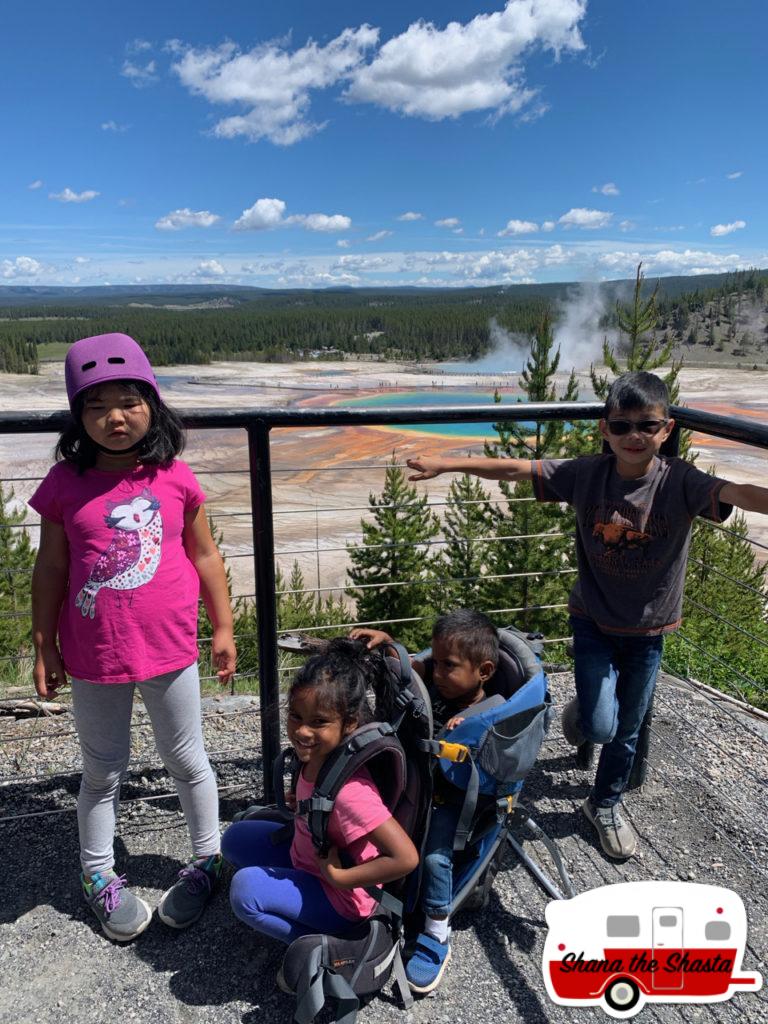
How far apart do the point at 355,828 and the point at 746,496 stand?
1454 mm

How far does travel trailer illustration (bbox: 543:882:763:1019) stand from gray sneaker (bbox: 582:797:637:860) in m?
0.28

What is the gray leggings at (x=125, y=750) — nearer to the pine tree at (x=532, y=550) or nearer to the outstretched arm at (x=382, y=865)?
the outstretched arm at (x=382, y=865)

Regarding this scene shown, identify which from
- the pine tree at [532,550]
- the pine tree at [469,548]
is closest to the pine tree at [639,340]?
the pine tree at [532,550]

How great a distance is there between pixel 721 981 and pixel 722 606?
14.6 meters

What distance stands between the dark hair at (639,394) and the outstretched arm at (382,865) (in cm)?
148

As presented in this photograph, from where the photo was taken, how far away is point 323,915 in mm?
2031

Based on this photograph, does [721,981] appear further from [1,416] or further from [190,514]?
[1,416]

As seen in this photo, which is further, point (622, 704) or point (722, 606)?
point (722, 606)

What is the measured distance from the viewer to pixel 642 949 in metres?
2.10

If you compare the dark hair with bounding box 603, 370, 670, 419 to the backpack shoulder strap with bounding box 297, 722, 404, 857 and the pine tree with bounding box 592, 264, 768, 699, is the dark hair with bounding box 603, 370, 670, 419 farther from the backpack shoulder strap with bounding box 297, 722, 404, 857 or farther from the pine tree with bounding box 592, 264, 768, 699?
the backpack shoulder strap with bounding box 297, 722, 404, 857

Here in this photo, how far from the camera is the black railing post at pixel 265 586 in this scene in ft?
7.99

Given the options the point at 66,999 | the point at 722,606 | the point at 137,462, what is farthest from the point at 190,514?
the point at 722,606

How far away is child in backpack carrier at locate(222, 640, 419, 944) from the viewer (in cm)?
193

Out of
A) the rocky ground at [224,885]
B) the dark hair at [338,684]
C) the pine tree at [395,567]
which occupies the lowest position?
the pine tree at [395,567]
